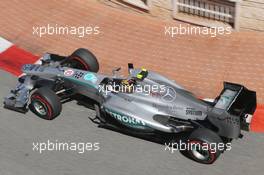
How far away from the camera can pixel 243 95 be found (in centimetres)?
973

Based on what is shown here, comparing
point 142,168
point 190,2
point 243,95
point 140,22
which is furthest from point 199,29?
point 142,168

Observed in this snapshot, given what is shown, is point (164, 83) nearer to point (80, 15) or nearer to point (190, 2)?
point (190, 2)

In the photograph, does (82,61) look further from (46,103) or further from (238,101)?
(238,101)

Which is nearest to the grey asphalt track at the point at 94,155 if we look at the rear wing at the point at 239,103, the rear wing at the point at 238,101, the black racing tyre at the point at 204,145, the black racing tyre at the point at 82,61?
the black racing tyre at the point at 204,145

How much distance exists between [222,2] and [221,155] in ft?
15.2

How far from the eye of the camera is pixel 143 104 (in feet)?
32.8

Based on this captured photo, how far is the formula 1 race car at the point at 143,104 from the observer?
9.39 meters

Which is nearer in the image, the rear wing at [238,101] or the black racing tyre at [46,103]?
the rear wing at [238,101]

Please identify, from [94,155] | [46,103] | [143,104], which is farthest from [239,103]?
[46,103]

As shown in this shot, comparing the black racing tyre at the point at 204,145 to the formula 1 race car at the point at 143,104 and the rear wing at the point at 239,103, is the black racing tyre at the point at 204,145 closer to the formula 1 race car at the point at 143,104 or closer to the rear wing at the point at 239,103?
the formula 1 race car at the point at 143,104

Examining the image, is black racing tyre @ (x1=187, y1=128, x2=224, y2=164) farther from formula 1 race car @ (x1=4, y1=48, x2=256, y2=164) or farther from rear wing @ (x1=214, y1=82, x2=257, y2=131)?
rear wing @ (x1=214, y1=82, x2=257, y2=131)

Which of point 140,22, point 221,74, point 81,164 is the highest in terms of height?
point 140,22

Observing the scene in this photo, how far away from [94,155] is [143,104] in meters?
1.38

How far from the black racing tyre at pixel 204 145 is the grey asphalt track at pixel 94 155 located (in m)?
0.18
